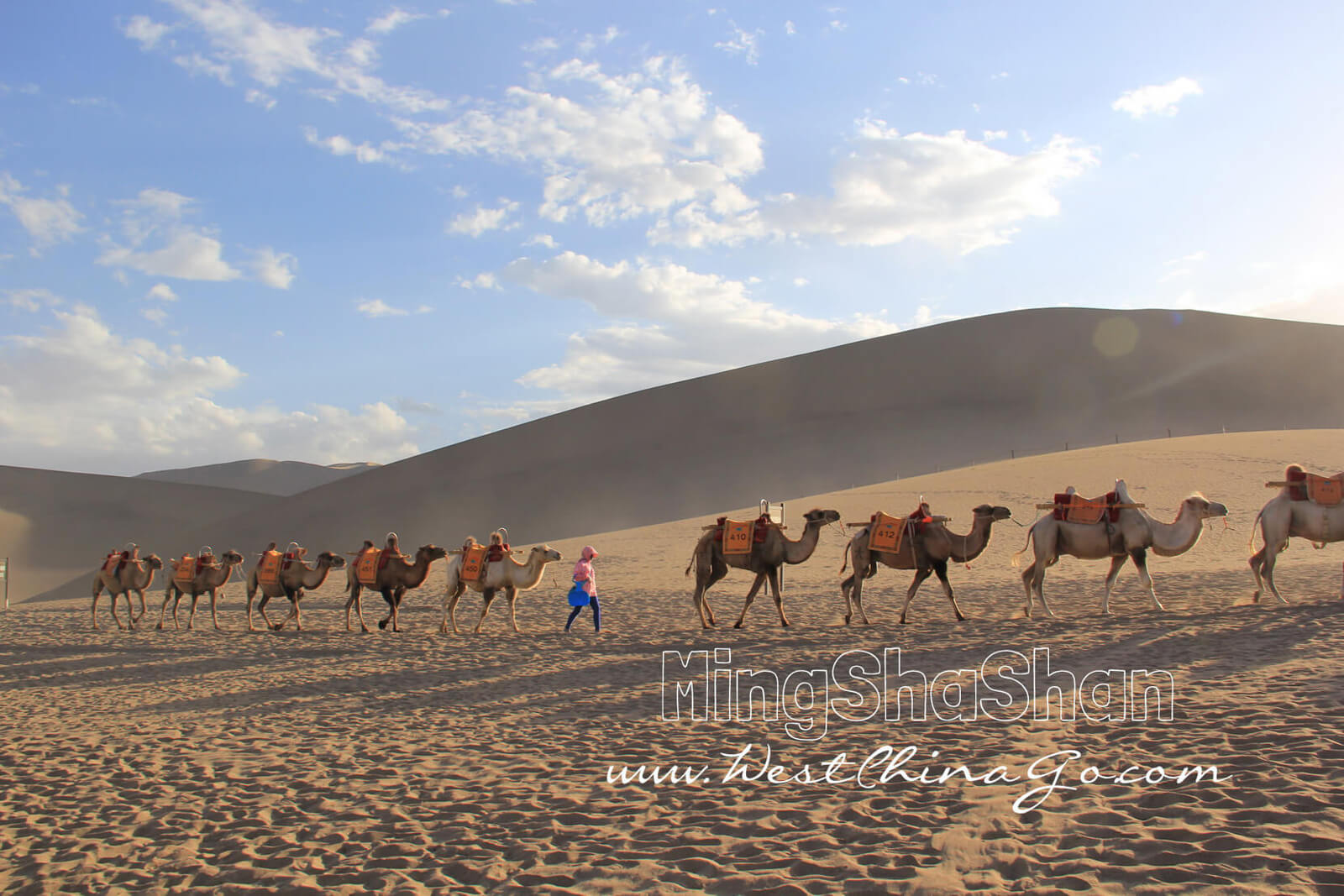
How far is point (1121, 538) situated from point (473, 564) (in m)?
10.4

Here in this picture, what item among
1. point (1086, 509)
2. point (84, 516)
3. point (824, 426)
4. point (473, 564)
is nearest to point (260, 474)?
point (84, 516)

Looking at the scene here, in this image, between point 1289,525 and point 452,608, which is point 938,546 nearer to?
point 1289,525

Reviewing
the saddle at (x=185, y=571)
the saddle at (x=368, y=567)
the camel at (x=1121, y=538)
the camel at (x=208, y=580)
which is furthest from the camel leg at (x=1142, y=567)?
the saddle at (x=185, y=571)

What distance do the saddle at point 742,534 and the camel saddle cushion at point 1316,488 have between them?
303 inches

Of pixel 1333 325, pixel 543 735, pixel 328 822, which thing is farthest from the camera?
pixel 1333 325

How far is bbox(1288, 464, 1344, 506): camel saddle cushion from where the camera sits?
12.9m

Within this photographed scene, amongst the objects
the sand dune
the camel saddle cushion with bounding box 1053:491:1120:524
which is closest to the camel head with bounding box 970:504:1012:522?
the camel saddle cushion with bounding box 1053:491:1120:524

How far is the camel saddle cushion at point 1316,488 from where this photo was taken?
12883mm

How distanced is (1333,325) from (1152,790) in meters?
79.1

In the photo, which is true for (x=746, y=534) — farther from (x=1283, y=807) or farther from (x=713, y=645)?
(x=1283, y=807)

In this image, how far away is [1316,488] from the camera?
1297 centimetres

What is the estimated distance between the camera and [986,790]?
17.5 ft

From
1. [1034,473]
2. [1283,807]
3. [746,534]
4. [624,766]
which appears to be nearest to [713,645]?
[746,534]

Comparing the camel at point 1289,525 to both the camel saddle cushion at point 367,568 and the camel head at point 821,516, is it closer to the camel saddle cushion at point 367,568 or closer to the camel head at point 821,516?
the camel head at point 821,516
